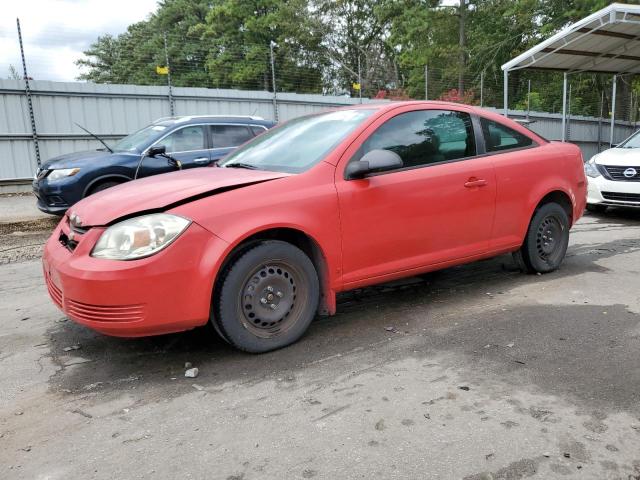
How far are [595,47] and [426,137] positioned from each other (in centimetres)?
1180

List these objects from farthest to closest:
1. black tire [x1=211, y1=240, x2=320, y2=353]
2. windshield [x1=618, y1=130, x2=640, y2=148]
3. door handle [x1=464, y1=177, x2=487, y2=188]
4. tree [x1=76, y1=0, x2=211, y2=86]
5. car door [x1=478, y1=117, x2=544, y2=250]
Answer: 1. tree [x1=76, y1=0, x2=211, y2=86]
2. windshield [x1=618, y1=130, x2=640, y2=148]
3. car door [x1=478, y1=117, x2=544, y2=250]
4. door handle [x1=464, y1=177, x2=487, y2=188]
5. black tire [x1=211, y1=240, x2=320, y2=353]

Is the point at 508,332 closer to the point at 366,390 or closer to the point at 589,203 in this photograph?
the point at 366,390

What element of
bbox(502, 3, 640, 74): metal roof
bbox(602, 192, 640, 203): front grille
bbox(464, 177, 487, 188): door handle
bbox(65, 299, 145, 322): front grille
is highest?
bbox(502, 3, 640, 74): metal roof

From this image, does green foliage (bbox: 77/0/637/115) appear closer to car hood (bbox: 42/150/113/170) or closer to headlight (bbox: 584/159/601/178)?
car hood (bbox: 42/150/113/170)

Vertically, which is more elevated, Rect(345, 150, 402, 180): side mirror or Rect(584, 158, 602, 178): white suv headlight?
Rect(345, 150, 402, 180): side mirror

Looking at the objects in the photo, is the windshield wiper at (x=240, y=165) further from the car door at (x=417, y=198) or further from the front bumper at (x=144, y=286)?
the front bumper at (x=144, y=286)

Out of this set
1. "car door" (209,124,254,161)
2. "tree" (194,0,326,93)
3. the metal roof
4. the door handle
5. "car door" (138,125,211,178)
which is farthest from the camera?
"tree" (194,0,326,93)

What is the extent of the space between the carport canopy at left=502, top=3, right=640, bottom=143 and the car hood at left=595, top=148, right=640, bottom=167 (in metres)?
4.11

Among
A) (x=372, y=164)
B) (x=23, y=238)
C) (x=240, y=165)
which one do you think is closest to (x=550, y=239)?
(x=372, y=164)

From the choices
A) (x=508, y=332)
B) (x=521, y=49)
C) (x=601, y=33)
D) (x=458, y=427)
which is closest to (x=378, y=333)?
(x=508, y=332)

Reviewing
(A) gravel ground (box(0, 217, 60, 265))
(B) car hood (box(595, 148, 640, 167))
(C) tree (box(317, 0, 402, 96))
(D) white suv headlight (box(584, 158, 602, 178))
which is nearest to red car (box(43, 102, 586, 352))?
(A) gravel ground (box(0, 217, 60, 265))

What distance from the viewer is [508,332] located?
368 centimetres

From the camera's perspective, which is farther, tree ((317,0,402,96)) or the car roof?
tree ((317,0,402,96))

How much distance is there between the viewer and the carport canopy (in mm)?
11367
